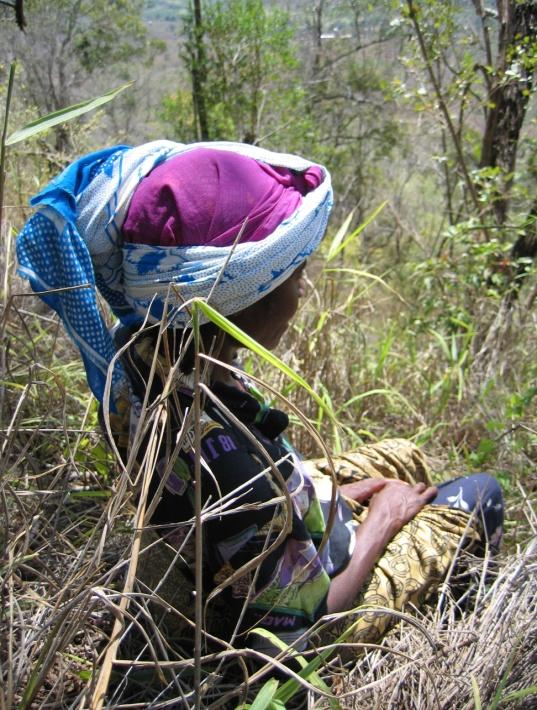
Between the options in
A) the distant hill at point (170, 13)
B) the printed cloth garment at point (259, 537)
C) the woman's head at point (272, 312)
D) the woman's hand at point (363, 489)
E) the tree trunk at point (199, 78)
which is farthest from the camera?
the distant hill at point (170, 13)

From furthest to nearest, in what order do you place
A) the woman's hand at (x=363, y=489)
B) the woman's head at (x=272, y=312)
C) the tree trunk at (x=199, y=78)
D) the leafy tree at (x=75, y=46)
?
the leafy tree at (x=75, y=46) → the tree trunk at (x=199, y=78) → the woman's hand at (x=363, y=489) → the woman's head at (x=272, y=312)

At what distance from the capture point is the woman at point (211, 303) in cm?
107

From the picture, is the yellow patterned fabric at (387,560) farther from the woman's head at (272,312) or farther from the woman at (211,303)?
the woman's head at (272,312)

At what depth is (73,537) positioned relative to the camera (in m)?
1.41

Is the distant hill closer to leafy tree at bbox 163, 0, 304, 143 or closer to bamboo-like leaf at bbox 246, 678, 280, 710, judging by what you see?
leafy tree at bbox 163, 0, 304, 143

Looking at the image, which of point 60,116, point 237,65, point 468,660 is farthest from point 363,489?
Answer: point 237,65

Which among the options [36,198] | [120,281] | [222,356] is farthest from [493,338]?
[36,198]

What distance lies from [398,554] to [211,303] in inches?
29.4

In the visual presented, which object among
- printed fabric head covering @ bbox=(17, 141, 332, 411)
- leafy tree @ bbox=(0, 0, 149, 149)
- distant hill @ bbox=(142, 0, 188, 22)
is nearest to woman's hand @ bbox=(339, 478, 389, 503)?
printed fabric head covering @ bbox=(17, 141, 332, 411)

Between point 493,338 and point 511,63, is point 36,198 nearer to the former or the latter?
point 493,338

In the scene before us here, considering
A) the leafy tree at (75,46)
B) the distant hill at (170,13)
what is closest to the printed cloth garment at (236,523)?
the distant hill at (170,13)

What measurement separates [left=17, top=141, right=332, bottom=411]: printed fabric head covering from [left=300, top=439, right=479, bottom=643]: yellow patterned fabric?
53 centimetres

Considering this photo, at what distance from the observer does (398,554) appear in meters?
1.42

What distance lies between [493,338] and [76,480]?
1.77m
